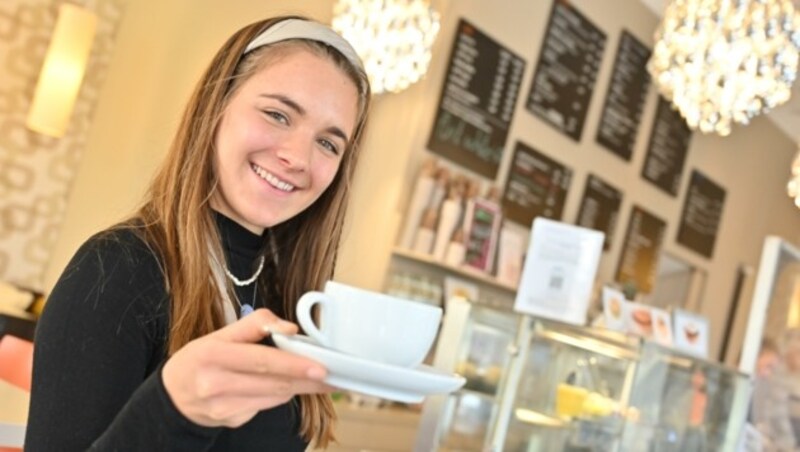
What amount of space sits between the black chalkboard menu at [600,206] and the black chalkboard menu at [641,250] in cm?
24

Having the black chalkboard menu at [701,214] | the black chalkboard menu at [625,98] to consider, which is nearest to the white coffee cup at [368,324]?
the black chalkboard menu at [625,98]

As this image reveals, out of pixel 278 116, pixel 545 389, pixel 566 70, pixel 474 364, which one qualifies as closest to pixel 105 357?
pixel 278 116

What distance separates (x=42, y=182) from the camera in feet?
13.2

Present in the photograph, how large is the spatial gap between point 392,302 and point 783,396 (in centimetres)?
395

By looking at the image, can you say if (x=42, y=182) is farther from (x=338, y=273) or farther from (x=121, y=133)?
(x=338, y=273)

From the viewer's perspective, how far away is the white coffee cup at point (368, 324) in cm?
86

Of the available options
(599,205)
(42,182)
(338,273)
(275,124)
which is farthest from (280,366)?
(599,205)

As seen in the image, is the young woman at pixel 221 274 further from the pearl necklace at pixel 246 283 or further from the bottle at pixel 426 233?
the bottle at pixel 426 233

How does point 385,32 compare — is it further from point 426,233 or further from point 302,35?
point 302,35

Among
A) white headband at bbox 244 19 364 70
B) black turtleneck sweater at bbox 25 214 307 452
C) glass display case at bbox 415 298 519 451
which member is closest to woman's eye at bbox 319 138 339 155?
white headband at bbox 244 19 364 70

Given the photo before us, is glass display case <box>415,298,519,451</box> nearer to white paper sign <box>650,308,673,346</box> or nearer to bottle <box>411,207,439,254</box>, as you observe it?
white paper sign <box>650,308,673,346</box>

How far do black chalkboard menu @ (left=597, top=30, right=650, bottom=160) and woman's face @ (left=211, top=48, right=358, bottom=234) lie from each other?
5553 mm

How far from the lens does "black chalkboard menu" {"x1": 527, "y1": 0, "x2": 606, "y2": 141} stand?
602 centimetres

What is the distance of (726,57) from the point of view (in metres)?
3.79
